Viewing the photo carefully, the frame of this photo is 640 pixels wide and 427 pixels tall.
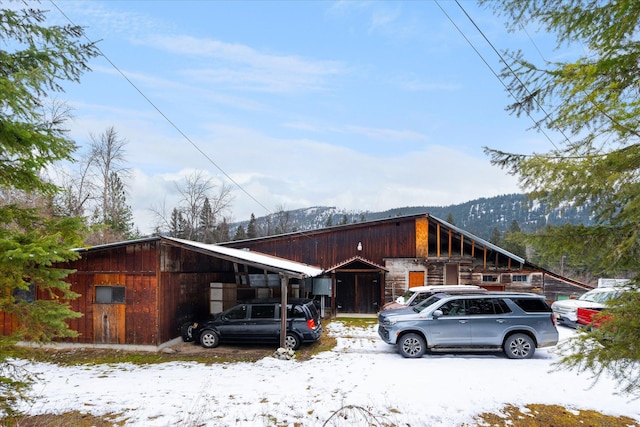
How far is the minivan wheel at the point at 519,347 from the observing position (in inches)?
432

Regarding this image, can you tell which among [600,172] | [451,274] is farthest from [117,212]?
[600,172]

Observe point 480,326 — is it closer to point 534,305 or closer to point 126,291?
point 534,305

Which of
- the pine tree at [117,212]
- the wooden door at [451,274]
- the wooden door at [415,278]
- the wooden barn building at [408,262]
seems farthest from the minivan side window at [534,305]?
the pine tree at [117,212]

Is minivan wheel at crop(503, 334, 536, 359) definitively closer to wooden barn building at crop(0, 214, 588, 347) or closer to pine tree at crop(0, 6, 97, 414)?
wooden barn building at crop(0, 214, 588, 347)

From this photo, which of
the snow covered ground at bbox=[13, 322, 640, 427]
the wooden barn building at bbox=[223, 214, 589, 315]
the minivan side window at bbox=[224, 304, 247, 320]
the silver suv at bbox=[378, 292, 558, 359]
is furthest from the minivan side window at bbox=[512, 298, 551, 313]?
the wooden barn building at bbox=[223, 214, 589, 315]

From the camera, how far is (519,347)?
11.0 m

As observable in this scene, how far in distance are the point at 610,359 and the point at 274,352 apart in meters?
9.54

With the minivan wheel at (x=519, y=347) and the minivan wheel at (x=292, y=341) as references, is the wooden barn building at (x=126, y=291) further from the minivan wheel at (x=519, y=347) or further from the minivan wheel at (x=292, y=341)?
the minivan wheel at (x=519, y=347)

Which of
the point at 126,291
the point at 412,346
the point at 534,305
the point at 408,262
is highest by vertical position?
the point at 408,262

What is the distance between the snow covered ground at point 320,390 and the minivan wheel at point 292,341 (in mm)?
1164

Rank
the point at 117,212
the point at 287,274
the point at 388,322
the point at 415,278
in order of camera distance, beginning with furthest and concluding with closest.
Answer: the point at 117,212, the point at 415,278, the point at 287,274, the point at 388,322

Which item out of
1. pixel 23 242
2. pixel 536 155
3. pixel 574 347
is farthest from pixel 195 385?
pixel 536 155

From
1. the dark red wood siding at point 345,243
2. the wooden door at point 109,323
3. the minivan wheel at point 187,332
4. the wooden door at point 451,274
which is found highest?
the dark red wood siding at point 345,243

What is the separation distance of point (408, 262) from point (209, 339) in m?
12.3
